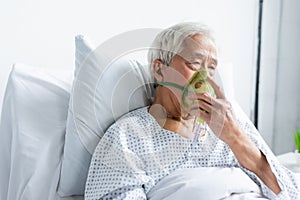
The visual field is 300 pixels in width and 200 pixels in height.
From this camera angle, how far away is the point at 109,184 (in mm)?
1398

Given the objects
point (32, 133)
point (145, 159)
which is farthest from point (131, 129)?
point (32, 133)

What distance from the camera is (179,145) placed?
1.54 m

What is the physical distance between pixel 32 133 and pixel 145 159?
394mm

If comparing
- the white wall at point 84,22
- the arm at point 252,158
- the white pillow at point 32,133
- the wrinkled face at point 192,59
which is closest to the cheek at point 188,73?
the wrinkled face at point 192,59

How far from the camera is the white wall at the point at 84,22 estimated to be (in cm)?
181

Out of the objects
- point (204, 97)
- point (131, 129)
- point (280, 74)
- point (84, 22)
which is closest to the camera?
point (204, 97)

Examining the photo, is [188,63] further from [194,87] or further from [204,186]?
[204,186]

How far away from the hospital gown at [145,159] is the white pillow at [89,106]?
54mm

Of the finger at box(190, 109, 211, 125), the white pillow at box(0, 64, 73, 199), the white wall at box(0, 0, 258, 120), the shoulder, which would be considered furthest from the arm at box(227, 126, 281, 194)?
the white wall at box(0, 0, 258, 120)

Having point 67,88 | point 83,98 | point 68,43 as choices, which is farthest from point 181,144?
point 68,43

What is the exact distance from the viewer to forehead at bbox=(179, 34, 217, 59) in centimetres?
147

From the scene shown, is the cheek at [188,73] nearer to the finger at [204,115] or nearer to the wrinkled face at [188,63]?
the wrinkled face at [188,63]

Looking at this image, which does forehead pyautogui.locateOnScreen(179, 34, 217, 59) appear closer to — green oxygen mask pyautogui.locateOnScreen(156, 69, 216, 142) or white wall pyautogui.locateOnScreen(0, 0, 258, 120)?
green oxygen mask pyautogui.locateOnScreen(156, 69, 216, 142)

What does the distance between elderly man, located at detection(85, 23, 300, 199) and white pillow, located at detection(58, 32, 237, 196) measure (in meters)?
0.06
